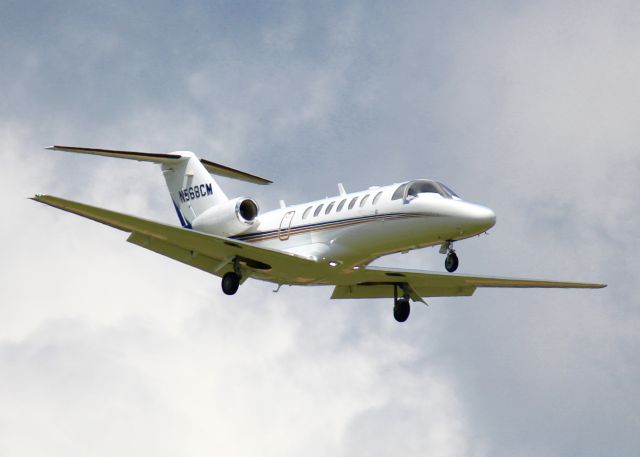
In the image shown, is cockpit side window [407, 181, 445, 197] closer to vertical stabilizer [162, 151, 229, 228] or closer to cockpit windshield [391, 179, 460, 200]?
cockpit windshield [391, 179, 460, 200]

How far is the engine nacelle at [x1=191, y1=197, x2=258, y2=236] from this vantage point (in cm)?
3036

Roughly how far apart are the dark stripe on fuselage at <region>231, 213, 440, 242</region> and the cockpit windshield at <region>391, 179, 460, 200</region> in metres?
0.46

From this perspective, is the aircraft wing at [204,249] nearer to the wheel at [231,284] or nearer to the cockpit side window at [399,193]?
the wheel at [231,284]

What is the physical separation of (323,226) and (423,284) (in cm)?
407

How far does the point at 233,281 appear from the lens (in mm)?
28969

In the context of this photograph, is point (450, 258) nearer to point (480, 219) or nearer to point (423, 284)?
point (480, 219)

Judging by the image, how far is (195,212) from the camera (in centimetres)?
3316

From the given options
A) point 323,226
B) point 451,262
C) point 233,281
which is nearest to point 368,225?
point 323,226

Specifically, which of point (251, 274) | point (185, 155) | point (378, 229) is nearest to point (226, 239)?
point (251, 274)

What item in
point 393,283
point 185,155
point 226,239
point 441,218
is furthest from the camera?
point 185,155

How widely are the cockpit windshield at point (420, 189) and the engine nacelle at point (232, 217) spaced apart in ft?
15.3

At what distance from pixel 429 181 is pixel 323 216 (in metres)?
2.79

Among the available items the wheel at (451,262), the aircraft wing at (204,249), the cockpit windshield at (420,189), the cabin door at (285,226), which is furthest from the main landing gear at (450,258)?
the cabin door at (285,226)

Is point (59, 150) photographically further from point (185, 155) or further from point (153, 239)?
point (185, 155)
